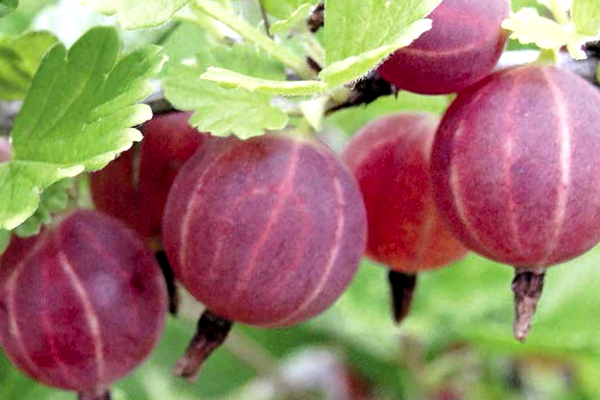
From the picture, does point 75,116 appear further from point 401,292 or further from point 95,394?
point 401,292

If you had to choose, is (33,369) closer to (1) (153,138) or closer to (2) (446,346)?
(1) (153,138)

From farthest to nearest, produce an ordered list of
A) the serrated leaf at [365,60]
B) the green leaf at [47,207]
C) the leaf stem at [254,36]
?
1. the green leaf at [47,207]
2. the leaf stem at [254,36]
3. the serrated leaf at [365,60]

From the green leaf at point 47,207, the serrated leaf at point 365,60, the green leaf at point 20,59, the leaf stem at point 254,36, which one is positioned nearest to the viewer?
the serrated leaf at point 365,60

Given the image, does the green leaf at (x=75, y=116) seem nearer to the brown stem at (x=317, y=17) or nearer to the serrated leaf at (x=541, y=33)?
the brown stem at (x=317, y=17)

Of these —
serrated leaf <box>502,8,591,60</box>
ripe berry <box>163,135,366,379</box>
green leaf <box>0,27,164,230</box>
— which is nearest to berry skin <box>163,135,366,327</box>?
ripe berry <box>163,135,366,379</box>

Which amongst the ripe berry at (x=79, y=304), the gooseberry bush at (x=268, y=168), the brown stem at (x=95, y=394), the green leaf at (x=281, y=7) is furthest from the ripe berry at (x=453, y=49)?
the brown stem at (x=95, y=394)

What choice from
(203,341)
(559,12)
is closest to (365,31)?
(559,12)
